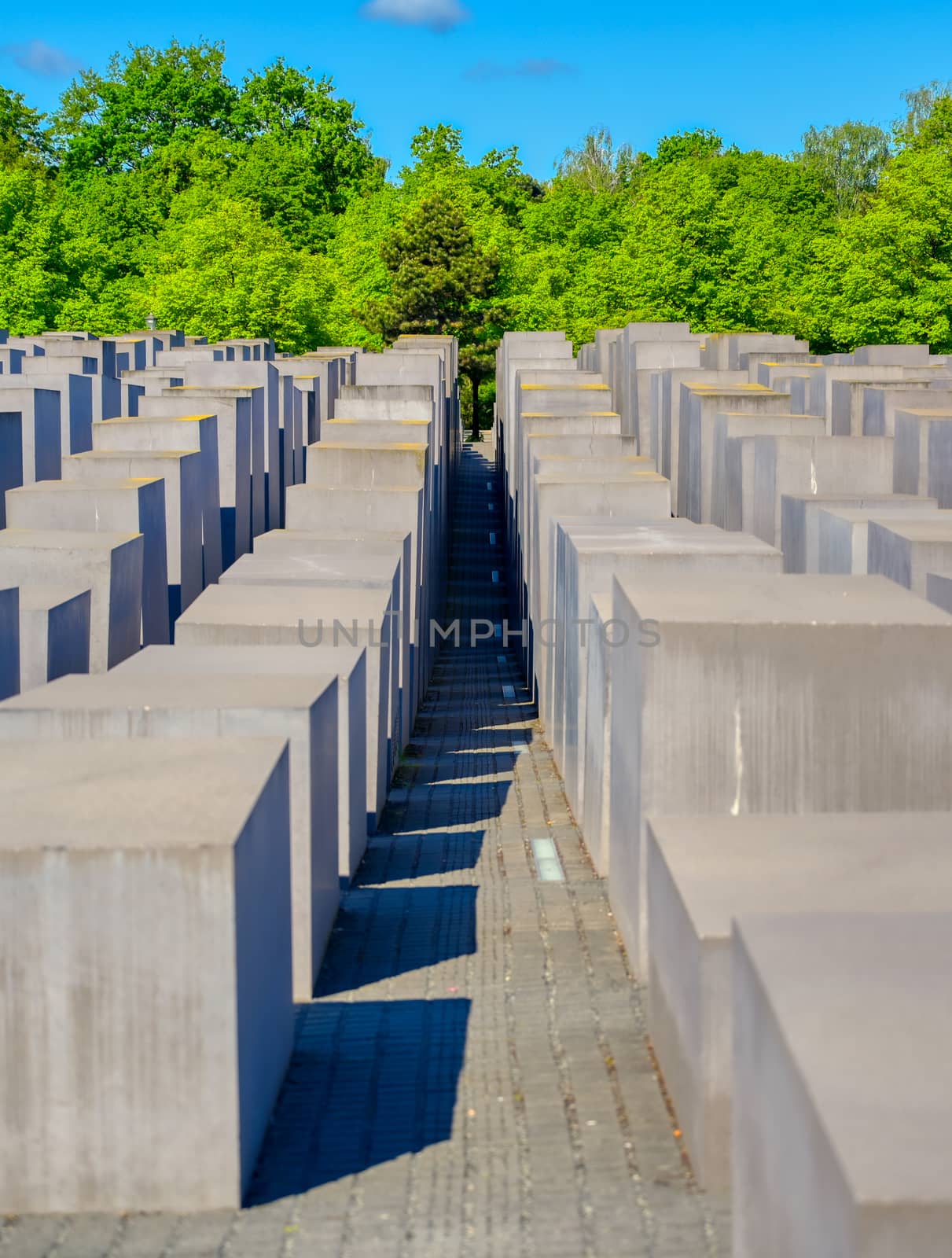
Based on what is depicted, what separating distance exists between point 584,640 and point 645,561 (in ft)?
2.82

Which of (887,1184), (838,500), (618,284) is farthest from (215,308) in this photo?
(887,1184)

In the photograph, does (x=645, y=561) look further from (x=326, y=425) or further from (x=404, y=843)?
(x=326, y=425)

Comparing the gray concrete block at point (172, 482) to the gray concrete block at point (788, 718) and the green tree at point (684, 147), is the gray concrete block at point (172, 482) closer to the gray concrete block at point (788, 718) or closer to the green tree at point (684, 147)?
the gray concrete block at point (788, 718)

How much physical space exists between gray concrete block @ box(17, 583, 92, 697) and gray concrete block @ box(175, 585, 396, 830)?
0.92 m

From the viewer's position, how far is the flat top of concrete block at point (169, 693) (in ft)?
26.2

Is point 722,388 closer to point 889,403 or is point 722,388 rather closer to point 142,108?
point 889,403

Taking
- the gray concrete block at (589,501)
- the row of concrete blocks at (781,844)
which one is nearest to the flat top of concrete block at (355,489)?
the gray concrete block at (589,501)

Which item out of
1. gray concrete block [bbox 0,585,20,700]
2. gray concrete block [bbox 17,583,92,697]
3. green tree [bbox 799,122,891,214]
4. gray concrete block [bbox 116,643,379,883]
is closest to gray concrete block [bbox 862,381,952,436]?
gray concrete block [bbox 17,583,92,697]

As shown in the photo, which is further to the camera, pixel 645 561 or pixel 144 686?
pixel 645 561

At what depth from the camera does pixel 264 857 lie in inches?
244

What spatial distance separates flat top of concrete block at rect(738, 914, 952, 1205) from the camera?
3713 mm

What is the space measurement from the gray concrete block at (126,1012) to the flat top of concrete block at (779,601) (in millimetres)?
3102

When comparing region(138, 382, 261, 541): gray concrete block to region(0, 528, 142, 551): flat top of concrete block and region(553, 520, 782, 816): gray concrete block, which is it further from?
region(553, 520, 782, 816): gray concrete block

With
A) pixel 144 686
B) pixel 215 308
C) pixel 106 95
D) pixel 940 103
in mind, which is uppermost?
pixel 106 95
